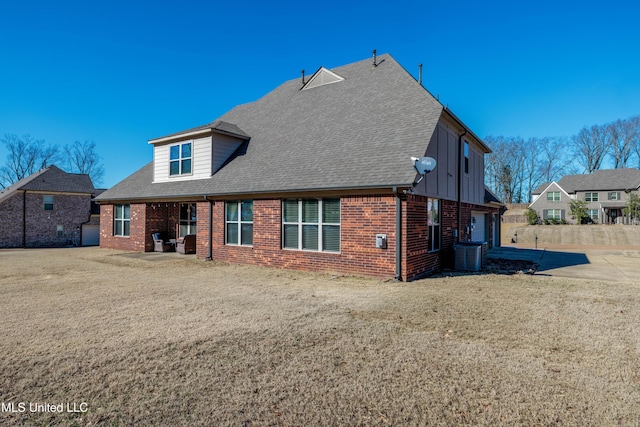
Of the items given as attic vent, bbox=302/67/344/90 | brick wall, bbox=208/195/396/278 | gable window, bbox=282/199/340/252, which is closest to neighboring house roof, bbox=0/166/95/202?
attic vent, bbox=302/67/344/90

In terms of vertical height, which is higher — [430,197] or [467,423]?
[430,197]

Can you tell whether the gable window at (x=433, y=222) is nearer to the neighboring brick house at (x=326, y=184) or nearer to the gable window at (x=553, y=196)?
the neighboring brick house at (x=326, y=184)

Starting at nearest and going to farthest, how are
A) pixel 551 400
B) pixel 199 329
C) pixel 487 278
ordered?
pixel 551 400
pixel 199 329
pixel 487 278

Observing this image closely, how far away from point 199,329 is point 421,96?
10.1 metres

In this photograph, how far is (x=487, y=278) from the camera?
9422 mm

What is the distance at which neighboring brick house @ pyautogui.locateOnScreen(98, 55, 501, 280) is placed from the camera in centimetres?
939

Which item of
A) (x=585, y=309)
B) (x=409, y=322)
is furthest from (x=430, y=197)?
(x=409, y=322)

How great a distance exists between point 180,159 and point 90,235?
19.2 m

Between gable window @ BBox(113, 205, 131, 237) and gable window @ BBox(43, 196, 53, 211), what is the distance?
13.8m


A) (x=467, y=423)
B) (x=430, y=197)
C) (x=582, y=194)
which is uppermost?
(x=582, y=194)

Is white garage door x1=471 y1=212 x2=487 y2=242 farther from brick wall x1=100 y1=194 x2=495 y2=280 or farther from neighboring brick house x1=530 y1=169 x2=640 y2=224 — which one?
neighboring brick house x1=530 y1=169 x2=640 y2=224

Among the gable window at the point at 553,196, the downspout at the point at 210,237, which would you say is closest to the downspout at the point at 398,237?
the downspout at the point at 210,237

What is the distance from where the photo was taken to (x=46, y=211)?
26.8 m

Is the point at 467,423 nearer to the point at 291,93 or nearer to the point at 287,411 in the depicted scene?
the point at 287,411
